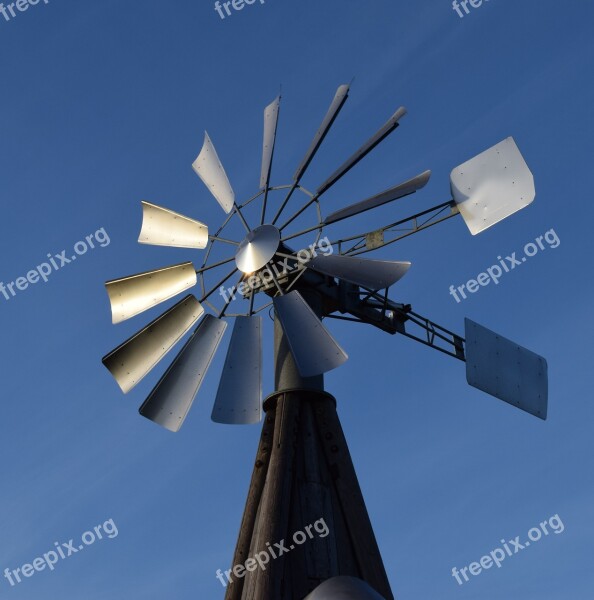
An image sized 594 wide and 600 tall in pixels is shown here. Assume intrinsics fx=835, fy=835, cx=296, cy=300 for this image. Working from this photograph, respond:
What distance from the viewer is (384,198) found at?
327 inches

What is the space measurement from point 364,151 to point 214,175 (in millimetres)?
1871

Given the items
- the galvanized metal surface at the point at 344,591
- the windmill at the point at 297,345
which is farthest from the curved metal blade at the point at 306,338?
the galvanized metal surface at the point at 344,591

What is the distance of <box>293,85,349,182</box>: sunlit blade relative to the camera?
8720 mm

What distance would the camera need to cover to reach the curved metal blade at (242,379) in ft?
24.1

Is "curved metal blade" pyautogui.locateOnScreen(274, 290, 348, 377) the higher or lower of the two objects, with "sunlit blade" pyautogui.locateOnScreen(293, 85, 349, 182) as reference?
lower

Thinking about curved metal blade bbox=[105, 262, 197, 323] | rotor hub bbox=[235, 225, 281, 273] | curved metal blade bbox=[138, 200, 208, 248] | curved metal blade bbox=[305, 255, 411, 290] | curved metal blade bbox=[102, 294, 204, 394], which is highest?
curved metal blade bbox=[138, 200, 208, 248]

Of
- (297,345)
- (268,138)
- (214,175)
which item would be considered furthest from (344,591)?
(214,175)

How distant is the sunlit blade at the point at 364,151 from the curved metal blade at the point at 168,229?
4.76ft

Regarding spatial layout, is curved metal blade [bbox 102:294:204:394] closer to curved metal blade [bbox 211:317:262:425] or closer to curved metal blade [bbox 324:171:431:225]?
curved metal blade [bbox 211:317:262:425]

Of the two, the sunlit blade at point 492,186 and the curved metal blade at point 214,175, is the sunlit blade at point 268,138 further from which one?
the sunlit blade at point 492,186

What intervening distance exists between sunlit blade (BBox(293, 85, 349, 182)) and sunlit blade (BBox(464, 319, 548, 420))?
7.68 ft

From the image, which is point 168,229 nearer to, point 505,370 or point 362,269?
point 362,269

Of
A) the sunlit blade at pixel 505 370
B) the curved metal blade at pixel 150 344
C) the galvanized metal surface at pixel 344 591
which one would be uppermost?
the curved metal blade at pixel 150 344

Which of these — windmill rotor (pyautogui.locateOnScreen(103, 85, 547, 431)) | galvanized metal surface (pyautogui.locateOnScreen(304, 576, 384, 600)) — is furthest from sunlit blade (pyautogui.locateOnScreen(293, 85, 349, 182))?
galvanized metal surface (pyautogui.locateOnScreen(304, 576, 384, 600))
